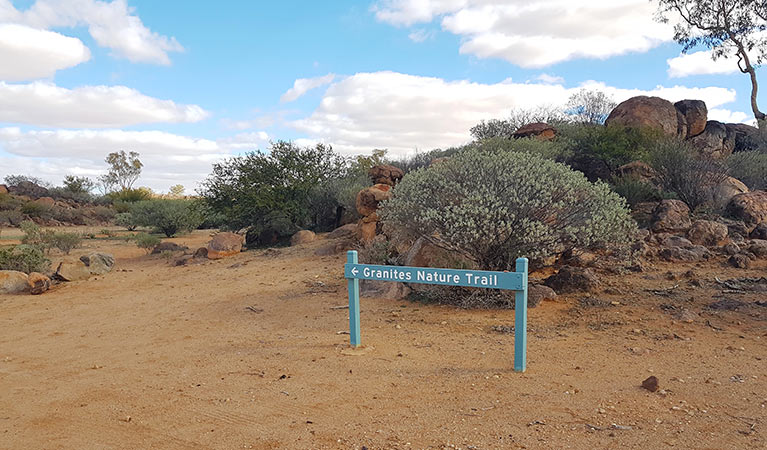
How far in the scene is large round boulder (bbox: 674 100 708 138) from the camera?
24.8m

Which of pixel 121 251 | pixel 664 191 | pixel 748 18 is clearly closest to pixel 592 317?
pixel 664 191

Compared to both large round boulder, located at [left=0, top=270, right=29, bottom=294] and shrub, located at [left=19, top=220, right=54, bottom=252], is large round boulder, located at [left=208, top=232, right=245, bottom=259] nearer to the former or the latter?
large round boulder, located at [left=0, top=270, right=29, bottom=294]

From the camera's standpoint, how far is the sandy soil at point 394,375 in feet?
12.9

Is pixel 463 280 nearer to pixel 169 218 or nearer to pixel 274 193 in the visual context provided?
pixel 274 193

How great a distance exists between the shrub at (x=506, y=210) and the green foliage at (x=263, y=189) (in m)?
11.7

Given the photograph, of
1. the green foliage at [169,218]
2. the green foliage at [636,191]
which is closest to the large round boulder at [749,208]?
the green foliage at [636,191]

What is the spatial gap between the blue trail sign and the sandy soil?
276mm

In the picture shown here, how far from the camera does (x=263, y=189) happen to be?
19203mm

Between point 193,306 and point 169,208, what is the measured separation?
55.9 ft

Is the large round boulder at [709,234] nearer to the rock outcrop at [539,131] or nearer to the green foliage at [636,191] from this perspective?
the green foliage at [636,191]

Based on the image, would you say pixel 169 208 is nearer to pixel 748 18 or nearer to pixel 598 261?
pixel 598 261

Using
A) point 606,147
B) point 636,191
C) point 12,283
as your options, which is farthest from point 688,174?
point 12,283

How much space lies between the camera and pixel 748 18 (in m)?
23.8

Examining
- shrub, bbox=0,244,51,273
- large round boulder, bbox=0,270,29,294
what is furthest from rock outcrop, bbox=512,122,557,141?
large round boulder, bbox=0,270,29,294
